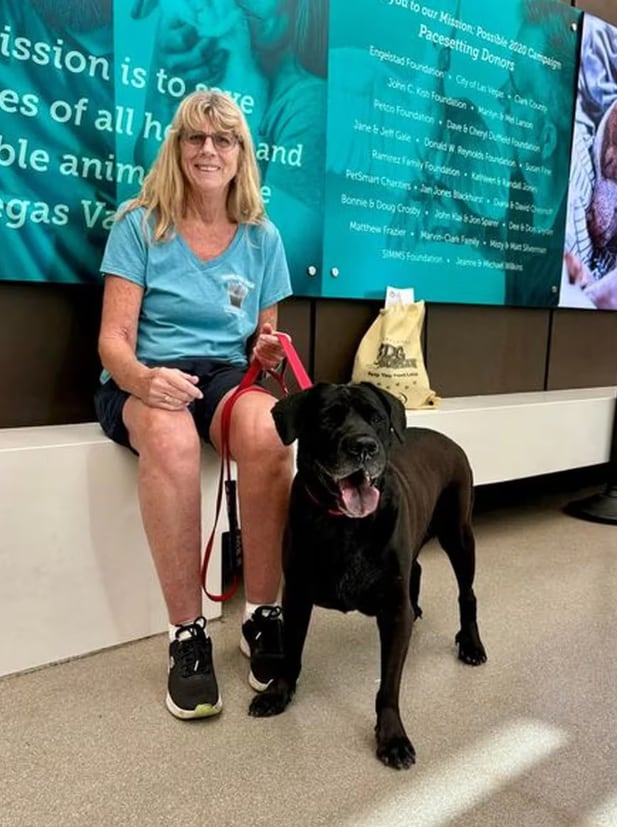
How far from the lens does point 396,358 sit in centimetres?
229

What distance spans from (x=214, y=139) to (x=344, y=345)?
3.26ft

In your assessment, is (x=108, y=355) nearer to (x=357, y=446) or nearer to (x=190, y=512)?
(x=190, y=512)

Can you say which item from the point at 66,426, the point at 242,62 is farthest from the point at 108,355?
the point at 242,62

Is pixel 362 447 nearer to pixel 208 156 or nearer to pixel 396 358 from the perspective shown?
pixel 208 156

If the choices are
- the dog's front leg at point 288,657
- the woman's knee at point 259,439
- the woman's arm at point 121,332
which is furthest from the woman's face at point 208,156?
the dog's front leg at point 288,657

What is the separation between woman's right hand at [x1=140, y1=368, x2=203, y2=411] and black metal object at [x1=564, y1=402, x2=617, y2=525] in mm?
2065

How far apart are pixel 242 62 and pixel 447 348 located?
1.28 m

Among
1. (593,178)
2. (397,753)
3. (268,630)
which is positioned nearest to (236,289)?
(268,630)

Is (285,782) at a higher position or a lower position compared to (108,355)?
lower

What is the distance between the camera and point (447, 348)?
2.70 metres

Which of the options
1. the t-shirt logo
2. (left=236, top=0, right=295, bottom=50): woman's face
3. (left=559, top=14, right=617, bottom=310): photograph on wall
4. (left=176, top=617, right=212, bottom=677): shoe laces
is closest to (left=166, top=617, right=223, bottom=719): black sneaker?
(left=176, top=617, right=212, bottom=677): shoe laces

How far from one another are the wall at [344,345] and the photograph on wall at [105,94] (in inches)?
4.6

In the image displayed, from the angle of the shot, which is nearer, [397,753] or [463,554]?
[397,753]

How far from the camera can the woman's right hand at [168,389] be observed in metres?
1.34
